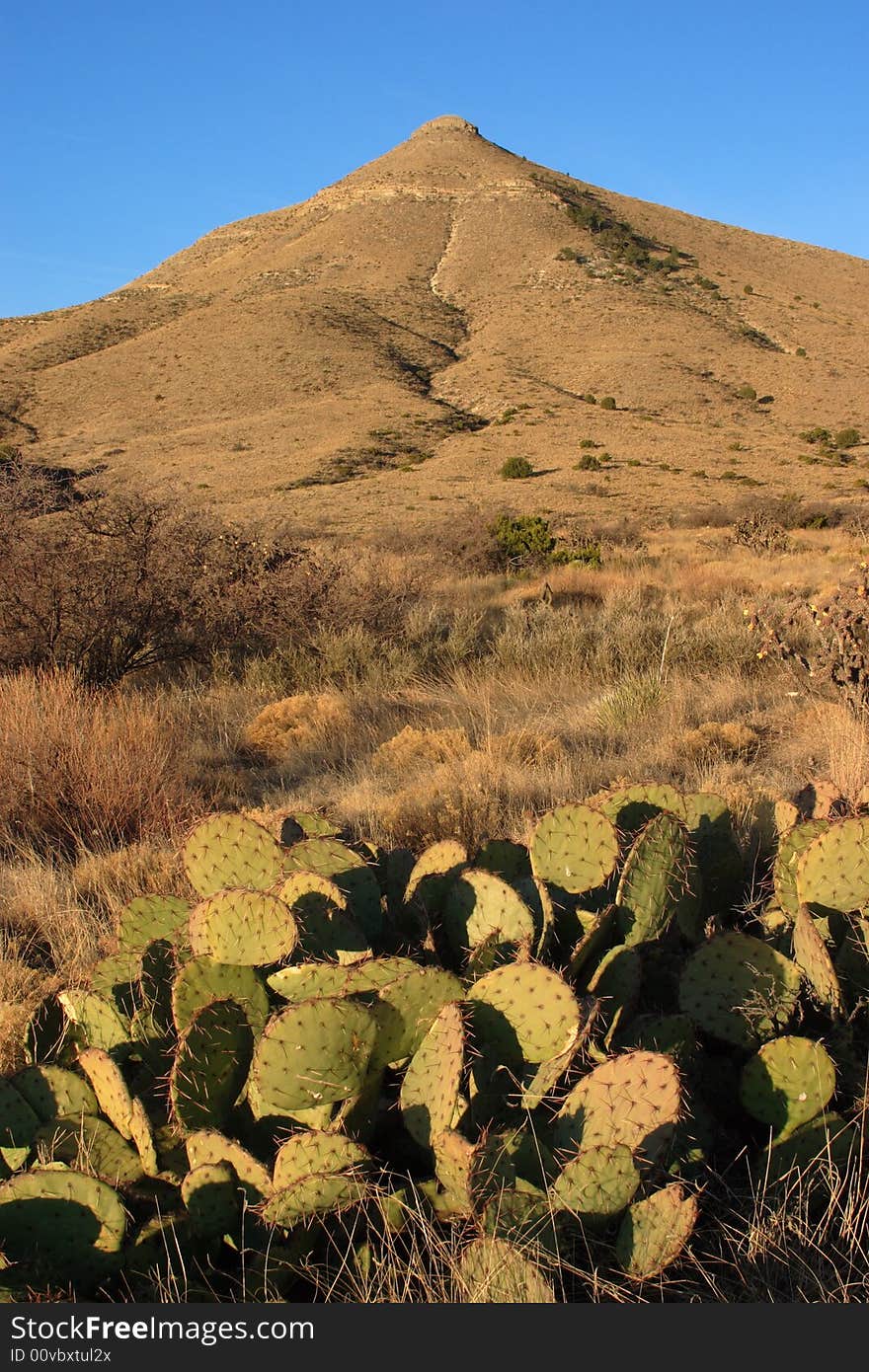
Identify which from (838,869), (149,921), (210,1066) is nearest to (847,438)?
(838,869)

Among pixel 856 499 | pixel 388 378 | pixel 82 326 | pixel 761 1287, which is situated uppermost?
pixel 82 326

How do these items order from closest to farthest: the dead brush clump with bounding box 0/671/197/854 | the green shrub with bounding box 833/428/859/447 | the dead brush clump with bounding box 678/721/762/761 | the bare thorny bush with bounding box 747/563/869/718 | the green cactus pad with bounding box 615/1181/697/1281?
the green cactus pad with bounding box 615/1181/697/1281 < the dead brush clump with bounding box 0/671/197/854 < the dead brush clump with bounding box 678/721/762/761 < the bare thorny bush with bounding box 747/563/869/718 < the green shrub with bounding box 833/428/859/447

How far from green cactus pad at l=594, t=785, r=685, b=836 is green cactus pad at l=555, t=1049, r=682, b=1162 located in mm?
1318

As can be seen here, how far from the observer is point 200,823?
337 centimetres

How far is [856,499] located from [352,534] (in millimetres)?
14358

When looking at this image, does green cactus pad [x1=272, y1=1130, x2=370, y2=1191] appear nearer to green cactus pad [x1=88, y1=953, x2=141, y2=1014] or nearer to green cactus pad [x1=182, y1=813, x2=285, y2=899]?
green cactus pad [x1=88, y1=953, x2=141, y2=1014]

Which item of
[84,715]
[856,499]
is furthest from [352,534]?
[84,715]

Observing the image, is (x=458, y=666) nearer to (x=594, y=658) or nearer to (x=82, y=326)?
(x=594, y=658)

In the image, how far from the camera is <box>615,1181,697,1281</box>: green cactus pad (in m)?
2.04

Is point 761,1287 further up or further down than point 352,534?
further down

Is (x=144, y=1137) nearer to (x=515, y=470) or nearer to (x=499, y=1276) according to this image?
(x=499, y=1276)

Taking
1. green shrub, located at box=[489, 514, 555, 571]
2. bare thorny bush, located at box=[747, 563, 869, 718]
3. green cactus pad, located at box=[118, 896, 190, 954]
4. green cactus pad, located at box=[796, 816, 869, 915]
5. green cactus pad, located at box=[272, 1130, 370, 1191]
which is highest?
green shrub, located at box=[489, 514, 555, 571]

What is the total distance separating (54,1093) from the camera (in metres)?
2.72

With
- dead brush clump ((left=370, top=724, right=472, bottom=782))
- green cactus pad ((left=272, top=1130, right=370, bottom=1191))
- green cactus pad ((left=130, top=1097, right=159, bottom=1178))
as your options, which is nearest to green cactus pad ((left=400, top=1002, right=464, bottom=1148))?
green cactus pad ((left=272, top=1130, right=370, bottom=1191))
